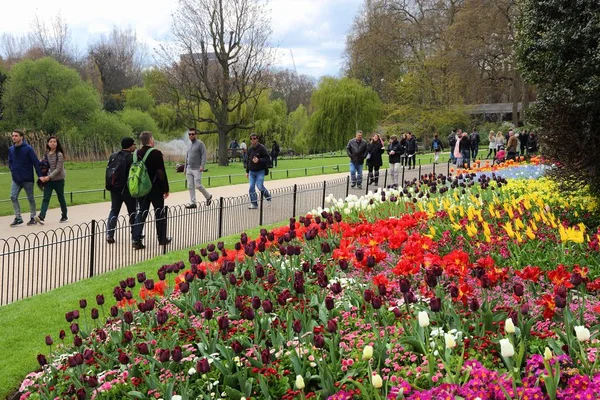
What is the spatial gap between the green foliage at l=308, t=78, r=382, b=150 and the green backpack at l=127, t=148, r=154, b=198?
37641 millimetres

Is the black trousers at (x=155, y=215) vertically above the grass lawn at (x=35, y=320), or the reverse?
the black trousers at (x=155, y=215)

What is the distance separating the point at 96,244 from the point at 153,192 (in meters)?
1.15

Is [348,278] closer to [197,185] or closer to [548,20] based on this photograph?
[548,20]

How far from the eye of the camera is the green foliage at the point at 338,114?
46.1 meters

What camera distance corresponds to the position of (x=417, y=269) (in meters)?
4.92

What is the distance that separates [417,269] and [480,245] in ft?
4.30

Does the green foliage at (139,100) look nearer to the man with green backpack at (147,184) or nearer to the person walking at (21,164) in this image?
the person walking at (21,164)

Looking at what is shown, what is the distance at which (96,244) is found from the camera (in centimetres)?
923

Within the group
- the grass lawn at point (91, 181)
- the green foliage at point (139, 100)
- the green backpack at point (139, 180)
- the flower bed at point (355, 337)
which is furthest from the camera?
the green foliage at point (139, 100)

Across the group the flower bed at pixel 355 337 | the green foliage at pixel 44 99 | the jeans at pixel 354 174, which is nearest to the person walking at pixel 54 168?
the flower bed at pixel 355 337

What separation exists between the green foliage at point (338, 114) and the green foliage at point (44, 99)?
17.9 m

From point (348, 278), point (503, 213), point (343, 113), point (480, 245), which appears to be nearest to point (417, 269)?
point (348, 278)

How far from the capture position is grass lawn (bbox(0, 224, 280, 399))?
4773 millimetres

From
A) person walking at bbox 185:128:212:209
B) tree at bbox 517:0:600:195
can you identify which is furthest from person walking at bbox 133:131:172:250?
tree at bbox 517:0:600:195
